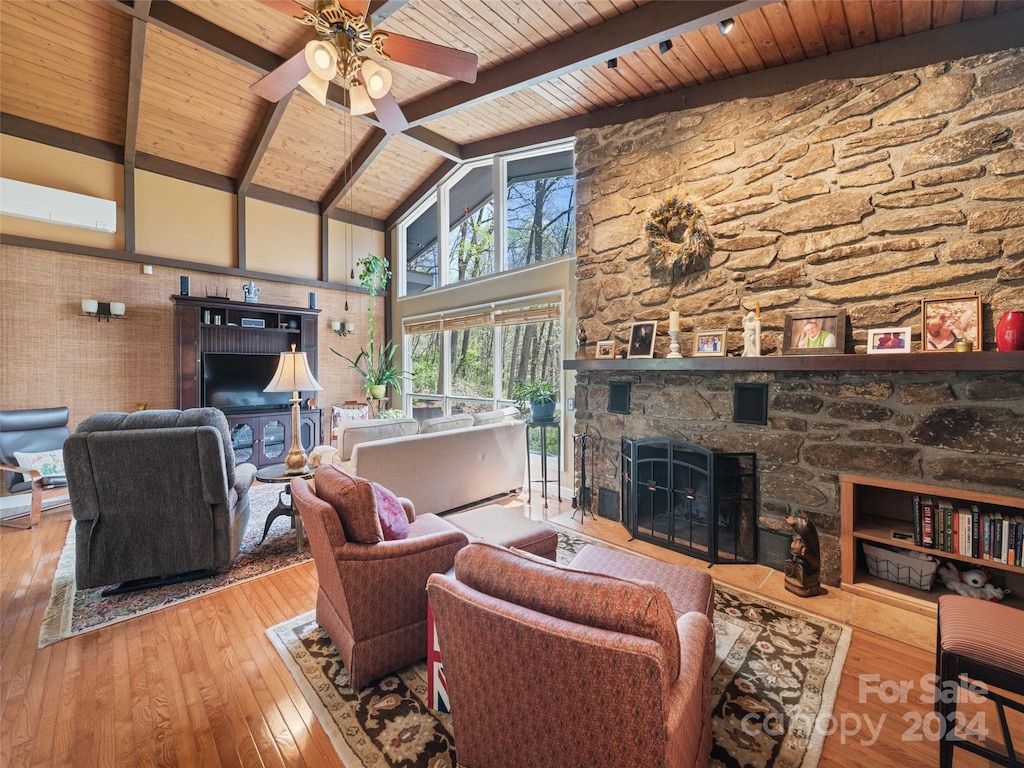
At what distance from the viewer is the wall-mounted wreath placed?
11.0 ft

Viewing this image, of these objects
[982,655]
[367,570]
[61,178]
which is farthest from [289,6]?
[61,178]

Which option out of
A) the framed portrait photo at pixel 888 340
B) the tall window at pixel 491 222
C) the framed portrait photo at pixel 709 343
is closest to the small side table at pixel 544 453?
the framed portrait photo at pixel 709 343

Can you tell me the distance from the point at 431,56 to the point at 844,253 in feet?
9.63

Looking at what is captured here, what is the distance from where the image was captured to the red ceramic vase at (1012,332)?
6.88ft

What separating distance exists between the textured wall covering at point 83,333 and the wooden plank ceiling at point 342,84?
1.40m

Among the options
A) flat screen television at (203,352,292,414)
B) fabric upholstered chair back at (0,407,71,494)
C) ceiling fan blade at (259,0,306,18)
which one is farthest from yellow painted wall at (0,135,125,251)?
ceiling fan blade at (259,0,306,18)

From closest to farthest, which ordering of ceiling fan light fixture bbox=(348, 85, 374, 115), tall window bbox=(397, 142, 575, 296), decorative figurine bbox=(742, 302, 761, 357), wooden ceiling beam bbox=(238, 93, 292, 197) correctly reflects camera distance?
ceiling fan light fixture bbox=(348, 85, 374, 115), decorative figurine bbox=(742, 302, 761, 357), wooden ceiling beam bbox=(238, 93, 292, 197), tall window bbox=(397, 142, 575, 296)

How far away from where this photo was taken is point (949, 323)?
2393mm

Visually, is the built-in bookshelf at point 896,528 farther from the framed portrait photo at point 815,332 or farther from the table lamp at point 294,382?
the table lamp at point 294,382

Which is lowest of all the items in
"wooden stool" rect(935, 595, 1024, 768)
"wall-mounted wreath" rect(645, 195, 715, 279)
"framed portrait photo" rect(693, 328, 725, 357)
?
"wooden stool" rect(935, 595, 1024, 768)

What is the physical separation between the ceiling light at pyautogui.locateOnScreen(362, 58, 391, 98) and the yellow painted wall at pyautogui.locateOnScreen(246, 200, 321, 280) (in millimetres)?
4688

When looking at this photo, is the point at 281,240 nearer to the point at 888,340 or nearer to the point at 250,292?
the point at 250,292

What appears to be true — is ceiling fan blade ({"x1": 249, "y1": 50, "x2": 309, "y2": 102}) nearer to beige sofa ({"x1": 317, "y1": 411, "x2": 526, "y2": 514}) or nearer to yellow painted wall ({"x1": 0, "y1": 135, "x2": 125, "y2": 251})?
beige sofa ({"x1": 317, "y1": 411, "x2": 526, "y2": 514})

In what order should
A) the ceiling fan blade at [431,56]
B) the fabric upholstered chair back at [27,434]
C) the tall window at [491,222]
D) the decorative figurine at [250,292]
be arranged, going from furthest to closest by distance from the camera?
the decorative figurine at [250,292] → the tall window at [491,222] → the fabric upholstered chair back at [27,434] → the ceiling fan blade at [431,56]
